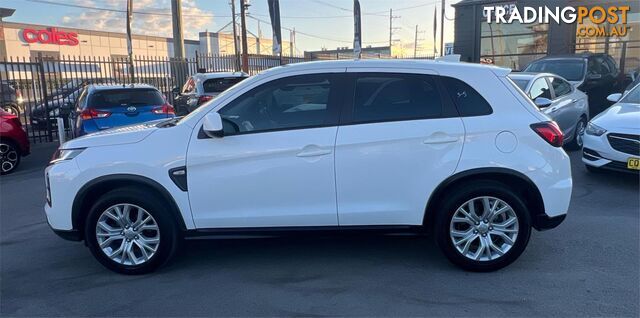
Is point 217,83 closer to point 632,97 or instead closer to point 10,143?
point 10,143

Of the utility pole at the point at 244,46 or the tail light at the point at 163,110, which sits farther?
the utility pole at the point at 244,46

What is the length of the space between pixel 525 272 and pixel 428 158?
4.19 feet

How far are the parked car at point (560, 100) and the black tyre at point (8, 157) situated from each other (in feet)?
29.7

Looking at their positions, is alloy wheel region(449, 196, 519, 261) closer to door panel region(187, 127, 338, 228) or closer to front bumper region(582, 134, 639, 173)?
door panel region(187, 127, 338, 228)

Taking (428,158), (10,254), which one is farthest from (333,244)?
(10,254)

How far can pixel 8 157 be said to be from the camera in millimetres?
8945

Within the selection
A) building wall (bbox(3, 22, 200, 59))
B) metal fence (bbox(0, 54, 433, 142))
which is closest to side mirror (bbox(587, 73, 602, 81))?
metal fence (bbox(0, 54, 433, 142))

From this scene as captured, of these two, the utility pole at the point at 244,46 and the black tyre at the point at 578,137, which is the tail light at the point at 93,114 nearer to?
the black tyre at the point at 578,137

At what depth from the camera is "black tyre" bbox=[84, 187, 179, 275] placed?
3.98m

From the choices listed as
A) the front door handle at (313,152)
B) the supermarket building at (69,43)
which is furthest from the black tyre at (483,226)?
the supermarket building at (69,43)

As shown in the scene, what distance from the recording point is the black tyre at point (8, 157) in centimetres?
888

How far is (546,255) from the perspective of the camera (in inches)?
172

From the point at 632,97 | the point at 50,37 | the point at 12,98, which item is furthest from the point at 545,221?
the point at 50,37

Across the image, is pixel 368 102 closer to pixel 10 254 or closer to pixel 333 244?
pixel 333 244
